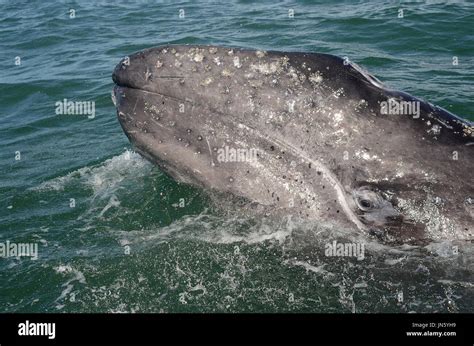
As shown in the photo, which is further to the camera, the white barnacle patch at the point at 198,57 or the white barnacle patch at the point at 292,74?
the white barnacle patch at the point at 198,57

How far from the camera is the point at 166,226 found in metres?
8.22

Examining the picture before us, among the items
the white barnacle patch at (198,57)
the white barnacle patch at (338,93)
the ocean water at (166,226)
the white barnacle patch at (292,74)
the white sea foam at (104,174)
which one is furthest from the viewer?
the white sea foam at (104,174)

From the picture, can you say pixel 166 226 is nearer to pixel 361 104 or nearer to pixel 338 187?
pixel 338 187

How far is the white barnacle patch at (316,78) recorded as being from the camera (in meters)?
6.61

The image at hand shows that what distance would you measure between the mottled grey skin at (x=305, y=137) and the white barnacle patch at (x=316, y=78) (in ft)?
0.05

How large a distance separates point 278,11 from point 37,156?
13.6 m

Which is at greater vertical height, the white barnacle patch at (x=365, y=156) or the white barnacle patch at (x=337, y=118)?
the white barnacle patch at (x=337, y=118)

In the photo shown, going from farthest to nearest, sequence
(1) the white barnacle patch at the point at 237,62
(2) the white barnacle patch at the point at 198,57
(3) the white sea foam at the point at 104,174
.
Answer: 1. (3) the white sea foam at the point at 104,174
2. (2) the white barnacle patch at the point at 198,57
3. (1) the white barnacle patch at the point at 237,62

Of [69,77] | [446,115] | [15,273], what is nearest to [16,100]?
[69,77]

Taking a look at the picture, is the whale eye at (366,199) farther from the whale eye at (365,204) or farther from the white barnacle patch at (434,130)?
the white barnacle patch at (434,130)

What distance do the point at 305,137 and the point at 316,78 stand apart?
0.69m

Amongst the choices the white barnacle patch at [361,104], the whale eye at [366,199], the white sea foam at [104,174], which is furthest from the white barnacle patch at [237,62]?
the white sea foam at [104,174]

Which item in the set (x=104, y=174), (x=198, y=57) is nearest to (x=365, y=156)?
(x=198, y=57)

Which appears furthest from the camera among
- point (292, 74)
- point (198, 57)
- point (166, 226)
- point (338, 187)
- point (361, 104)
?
point (166, 226)
